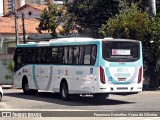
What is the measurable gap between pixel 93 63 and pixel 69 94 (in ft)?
8.55

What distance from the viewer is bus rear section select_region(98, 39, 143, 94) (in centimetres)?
1945

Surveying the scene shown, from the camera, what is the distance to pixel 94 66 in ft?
64.2

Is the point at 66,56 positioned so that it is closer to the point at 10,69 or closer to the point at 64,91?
the point at 64,91

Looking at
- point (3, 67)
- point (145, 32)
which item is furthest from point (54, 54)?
point (3, 67)

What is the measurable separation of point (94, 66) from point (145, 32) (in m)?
9.50

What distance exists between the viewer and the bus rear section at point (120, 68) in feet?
63.8

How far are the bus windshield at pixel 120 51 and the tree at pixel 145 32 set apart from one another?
7.77m

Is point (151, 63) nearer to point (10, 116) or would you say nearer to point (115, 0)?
point (115, 0)

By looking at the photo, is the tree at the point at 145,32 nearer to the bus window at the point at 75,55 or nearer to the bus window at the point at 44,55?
the bus window at the point at 44,55

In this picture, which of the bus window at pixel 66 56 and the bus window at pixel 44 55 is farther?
the bus window at pixel 44 55

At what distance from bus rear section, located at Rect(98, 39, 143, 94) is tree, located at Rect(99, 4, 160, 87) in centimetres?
789

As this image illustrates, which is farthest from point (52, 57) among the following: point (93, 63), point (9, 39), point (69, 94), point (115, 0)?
point (9, 39)

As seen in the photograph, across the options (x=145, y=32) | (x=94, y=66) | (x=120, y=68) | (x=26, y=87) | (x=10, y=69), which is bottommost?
(x=10, y=69)

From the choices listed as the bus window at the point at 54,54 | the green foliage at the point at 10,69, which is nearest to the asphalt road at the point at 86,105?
the bus window at the point at 54,54
